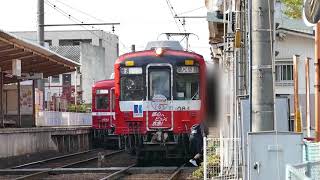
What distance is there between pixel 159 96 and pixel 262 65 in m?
10.9

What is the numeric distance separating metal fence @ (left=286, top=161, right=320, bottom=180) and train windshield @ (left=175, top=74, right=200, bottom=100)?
38.0 ft

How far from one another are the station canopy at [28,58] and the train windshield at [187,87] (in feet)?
17.5

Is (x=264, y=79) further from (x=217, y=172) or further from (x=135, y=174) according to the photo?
(x=135, y=174)

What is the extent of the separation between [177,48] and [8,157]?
21.9ft

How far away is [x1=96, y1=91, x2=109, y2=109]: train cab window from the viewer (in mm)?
29047

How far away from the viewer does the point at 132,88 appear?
18453 millimetres

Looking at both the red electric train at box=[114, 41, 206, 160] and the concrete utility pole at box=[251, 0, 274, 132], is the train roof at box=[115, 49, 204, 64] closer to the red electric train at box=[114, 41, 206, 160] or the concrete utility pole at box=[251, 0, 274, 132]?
the red electric train at box=[114, 41, 206, 160]

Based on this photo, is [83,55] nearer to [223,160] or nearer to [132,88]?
[132,88]

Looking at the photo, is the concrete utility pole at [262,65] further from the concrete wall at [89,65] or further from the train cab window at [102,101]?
the concrete wall at [89,65]

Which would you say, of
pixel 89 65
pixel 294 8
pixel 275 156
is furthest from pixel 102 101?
pixel 89 65

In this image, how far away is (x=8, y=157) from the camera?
2102cm

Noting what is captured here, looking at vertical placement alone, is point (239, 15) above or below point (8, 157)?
above

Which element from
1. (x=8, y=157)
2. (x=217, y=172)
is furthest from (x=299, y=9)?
(x=8, y=157)

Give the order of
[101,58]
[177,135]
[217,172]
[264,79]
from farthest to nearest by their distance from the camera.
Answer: [101,58], [177,135], [217,172], [264,79]
